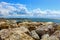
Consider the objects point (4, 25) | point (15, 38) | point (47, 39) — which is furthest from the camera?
point (4, 25)

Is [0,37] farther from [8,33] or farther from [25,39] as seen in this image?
[25,39]

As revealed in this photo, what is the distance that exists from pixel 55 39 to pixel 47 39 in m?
0.34

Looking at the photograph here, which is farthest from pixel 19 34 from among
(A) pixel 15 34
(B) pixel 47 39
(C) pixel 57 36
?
(C) pixel 57 36

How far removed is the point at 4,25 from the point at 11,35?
2.79 m

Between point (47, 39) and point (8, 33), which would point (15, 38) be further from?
point (47, 39)

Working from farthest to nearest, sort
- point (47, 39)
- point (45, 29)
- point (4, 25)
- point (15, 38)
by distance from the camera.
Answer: point (4, 25) < point (45, 29) < point (47, 39) < point (15, 38)

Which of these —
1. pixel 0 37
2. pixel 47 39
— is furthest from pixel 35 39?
pixel 0 37

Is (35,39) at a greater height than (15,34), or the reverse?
(15,34)

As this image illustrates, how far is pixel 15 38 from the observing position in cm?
577

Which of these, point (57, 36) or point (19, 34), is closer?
point (19, 34)

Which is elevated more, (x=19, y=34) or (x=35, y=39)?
(x=19, y=34)

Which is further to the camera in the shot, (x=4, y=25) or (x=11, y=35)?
(x=4, y=25)

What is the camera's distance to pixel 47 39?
6.25 metres

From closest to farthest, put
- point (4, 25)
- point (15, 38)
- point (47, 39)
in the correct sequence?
point (15, 38) → point (47, 39) → point (4, 25)
